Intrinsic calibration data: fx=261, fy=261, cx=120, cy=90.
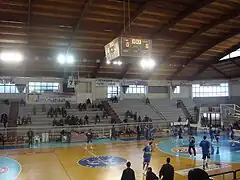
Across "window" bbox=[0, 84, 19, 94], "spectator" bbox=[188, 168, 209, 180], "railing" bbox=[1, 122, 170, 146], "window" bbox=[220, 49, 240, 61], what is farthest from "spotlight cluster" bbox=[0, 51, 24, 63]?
"window" bbox=[220, 49, 240, 61]

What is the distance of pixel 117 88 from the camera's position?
36.2 meters

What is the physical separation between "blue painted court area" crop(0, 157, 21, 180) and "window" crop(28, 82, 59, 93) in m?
14.8

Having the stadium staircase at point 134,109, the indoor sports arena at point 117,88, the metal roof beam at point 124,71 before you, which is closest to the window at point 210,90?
the indoor sports arena at point 117,88

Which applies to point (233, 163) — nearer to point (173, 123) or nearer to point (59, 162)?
point (59, 162)

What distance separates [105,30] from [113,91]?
48.1 feet

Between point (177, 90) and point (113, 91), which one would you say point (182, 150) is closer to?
point (113, 91)

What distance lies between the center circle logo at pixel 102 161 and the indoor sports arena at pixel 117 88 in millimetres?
62

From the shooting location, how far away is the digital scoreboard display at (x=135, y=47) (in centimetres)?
1283

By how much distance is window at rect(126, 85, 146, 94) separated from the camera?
37.5 metres

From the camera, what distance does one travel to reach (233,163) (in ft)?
50.4

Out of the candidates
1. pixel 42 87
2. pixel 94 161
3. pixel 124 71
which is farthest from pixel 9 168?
pixel 124 71

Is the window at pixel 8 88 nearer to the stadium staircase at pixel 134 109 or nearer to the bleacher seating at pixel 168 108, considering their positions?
the stadium staircase at pixel 134 109

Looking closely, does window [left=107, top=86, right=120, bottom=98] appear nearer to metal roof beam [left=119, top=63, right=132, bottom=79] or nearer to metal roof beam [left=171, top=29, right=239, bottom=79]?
metal roof beam [left=119, top=63, right=132, bottom=79]

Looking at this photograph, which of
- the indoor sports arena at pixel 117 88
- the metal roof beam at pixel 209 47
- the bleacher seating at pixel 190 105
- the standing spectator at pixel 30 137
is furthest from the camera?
the bleacher seating at pixel 190 105
